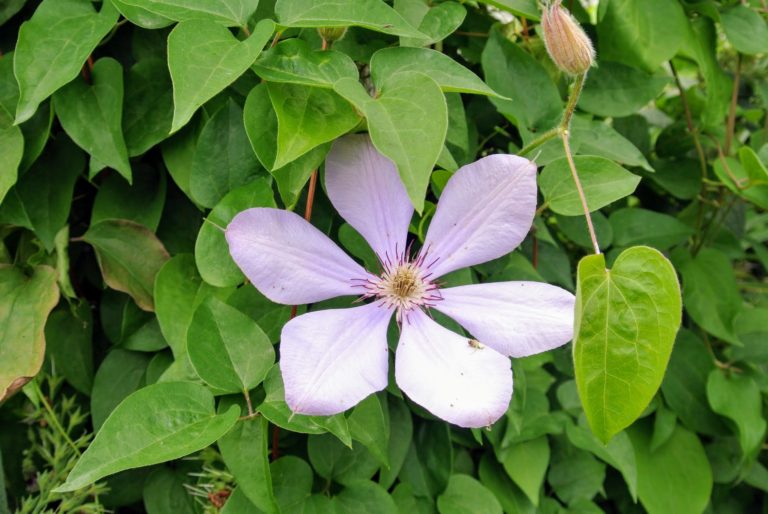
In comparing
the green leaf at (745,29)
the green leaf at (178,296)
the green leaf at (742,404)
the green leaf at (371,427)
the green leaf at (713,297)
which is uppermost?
the green leaf at (745,29)

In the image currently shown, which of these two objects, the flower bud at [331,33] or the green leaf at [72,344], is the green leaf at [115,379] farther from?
the flower bud at [331,33]

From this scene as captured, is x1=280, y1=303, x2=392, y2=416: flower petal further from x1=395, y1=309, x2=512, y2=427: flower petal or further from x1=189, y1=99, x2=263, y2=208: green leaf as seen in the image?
x1=189, y1=99, x2=263, y2=208: green leaf

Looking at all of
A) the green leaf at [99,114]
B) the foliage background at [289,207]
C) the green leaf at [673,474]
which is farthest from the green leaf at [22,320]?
the green leaf at [673,474]

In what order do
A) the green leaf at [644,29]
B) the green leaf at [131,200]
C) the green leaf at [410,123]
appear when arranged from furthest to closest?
1. the green leaf at [644,29]
2. the green leaf at [131,200]
3. the green leaf at [410,123]

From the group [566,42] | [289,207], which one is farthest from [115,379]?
[566,42]

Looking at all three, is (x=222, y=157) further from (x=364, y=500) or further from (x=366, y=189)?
(x=364, y=500)

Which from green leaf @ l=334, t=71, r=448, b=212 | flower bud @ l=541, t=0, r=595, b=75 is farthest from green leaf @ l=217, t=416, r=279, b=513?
flower bud @ l=541, t=0, r=595, b=75
